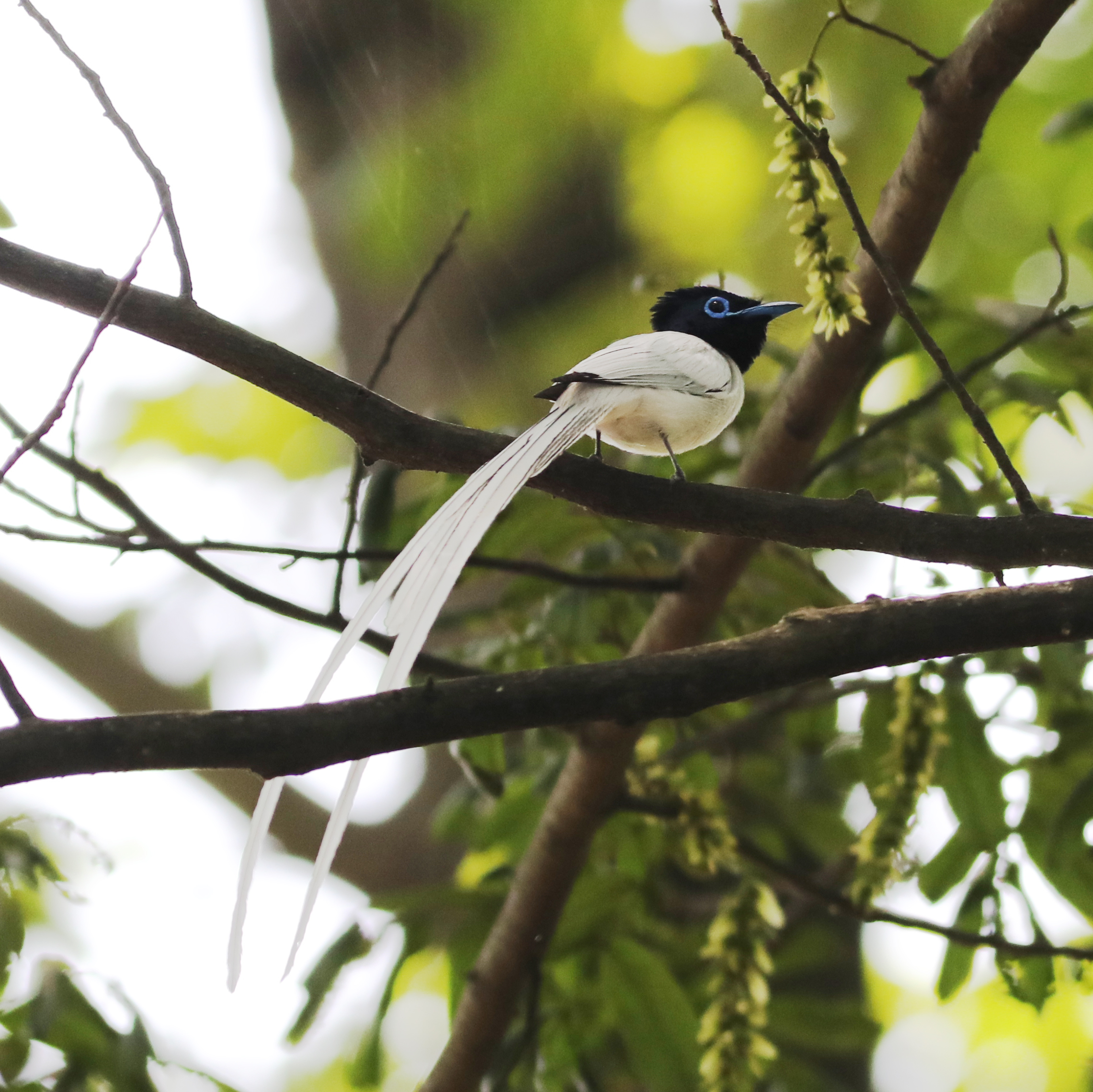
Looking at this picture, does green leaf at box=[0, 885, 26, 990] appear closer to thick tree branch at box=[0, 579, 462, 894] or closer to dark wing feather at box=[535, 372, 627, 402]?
dark wing feather at box=[535, 372, 627, 402]

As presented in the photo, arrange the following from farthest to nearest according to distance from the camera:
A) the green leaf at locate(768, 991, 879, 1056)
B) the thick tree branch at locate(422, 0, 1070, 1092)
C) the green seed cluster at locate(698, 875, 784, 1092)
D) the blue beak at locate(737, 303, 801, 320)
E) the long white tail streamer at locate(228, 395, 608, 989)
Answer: the green leaf at locate(768, 991, 879, 1056) → the blue beak at locate(737, 303, 801, 320) → the green seed cluster at locate(698, 875, 784, 1092) → the thick tree branch at locate(422, 0, 1070, 1092) → the long white tail streamer at locate(228, 395, 608, 989)

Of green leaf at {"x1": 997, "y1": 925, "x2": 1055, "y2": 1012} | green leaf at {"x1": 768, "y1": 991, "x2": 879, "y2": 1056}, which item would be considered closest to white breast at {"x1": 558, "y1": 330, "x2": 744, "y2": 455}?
green leaf at {"x1": 997, "y1": 925, "x2": 1055, "y2": 1012}

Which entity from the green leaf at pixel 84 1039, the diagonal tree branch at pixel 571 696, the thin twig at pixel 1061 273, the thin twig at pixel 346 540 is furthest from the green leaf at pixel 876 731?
the green leaf at pixel 84 1039

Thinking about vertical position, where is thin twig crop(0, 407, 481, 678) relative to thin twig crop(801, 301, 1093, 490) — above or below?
below

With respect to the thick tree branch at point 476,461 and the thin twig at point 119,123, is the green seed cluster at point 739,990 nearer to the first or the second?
the thick tree branch at point 476,461

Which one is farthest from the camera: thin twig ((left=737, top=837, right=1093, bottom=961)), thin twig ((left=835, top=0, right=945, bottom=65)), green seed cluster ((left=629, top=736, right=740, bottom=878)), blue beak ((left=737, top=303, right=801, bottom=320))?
blue beak ((left=737, top=303, right=801, bottom=320))

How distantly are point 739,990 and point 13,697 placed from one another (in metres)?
1.49

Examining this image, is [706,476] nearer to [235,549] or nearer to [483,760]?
[483,760]

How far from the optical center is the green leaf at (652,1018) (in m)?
2.47

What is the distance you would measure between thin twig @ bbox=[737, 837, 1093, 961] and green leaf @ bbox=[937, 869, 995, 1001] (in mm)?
22

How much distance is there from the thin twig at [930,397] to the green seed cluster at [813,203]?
483 millimetres

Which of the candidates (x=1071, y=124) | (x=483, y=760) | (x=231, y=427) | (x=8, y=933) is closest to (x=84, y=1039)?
(x=8, y=933)

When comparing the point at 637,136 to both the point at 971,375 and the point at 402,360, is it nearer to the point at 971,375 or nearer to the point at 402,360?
the point at 402,360

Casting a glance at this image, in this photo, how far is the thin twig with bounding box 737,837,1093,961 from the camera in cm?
200
